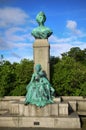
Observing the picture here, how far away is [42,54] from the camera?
51.1 ft

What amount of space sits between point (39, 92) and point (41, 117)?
143 centimetres

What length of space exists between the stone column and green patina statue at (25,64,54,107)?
1.80 m

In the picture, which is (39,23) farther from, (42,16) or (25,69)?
(25,69)

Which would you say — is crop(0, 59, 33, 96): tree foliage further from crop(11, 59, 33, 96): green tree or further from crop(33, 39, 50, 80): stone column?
crop(33, 39, 50, 80): stone column

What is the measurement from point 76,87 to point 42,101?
235 inches

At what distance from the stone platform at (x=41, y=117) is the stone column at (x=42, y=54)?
3.25 meters

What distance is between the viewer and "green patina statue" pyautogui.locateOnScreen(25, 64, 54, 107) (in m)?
12.9

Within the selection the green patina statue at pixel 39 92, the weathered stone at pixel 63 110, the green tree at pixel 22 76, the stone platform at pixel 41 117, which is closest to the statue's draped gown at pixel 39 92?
the green patina statue at pixel 39 92

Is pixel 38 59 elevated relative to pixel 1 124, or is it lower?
elevated

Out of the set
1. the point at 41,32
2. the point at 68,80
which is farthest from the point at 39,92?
the point at 68,80

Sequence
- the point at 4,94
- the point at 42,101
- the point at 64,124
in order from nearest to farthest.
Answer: the point at 64,124 → the point at 42,101 → the point at 4,94

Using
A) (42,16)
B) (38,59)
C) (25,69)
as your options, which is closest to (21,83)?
(25,69)

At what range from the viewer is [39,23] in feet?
52.5

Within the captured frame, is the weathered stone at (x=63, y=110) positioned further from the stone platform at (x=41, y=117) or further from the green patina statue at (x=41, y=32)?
the green patina statue at (x=41, y=32)
